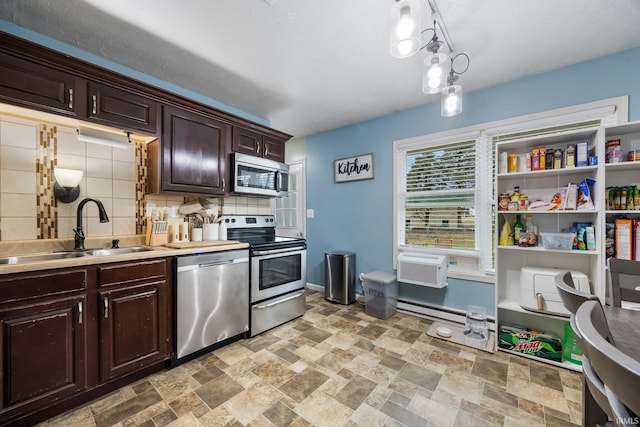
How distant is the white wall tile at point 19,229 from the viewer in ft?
5.52

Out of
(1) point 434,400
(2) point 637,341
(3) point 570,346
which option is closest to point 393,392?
(1) point 434,400

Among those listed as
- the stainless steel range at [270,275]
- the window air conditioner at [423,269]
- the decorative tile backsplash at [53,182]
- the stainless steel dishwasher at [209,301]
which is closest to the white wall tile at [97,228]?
the decorative tile backsplash at [53,182]

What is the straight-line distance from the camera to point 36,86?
1573 mm

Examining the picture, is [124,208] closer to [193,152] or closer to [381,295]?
[193,152]

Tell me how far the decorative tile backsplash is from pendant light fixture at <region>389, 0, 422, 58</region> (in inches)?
89.4

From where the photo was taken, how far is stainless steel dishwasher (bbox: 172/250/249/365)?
1.96 metres

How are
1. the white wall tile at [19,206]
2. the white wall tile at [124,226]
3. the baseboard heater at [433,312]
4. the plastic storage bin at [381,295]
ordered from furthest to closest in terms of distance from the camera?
the plastic storage bin at [381,295]
the baseboard heater at [433,312]
the white wall tile at [124,226]
the white wall tile at [19,206]

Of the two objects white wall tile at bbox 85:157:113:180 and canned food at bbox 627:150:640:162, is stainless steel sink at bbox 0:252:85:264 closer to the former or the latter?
white wall tile at bbox 85:157:113:180

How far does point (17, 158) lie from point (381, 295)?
3278 millimetres

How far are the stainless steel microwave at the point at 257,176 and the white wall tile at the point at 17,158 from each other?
4.60 feet

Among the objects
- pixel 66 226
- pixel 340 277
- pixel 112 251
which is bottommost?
pixel 340 277

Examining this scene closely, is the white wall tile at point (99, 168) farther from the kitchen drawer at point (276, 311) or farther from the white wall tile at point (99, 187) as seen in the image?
the kitchen drawer at point (276, 311)

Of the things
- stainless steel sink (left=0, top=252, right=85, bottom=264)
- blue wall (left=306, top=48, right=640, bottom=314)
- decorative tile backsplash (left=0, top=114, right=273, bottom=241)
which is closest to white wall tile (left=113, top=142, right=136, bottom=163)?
decorative tile backsplash (left=0, top=114, right=273, bottom=241)

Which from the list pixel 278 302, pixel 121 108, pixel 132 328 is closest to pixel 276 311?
pixel 278 302
